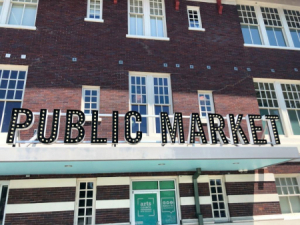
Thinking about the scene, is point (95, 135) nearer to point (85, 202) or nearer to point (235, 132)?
point (85, 202)

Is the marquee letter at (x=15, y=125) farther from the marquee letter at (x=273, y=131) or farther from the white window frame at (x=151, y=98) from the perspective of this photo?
the marquee letter at (x=273, y=131)

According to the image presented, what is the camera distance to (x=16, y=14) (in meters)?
11.3

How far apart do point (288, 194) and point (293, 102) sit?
4551 millimetres

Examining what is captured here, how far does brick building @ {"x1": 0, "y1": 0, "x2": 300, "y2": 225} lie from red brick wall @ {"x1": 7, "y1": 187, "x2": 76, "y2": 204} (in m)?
0.03

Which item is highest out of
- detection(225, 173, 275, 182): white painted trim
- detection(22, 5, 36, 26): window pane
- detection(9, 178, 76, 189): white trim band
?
detection(22, 5, 36, 26): window pane

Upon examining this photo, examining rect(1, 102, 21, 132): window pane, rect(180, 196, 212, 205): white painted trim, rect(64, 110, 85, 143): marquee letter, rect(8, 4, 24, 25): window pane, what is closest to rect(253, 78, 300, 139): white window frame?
rect(180, 196, 212, 205): white painted trim

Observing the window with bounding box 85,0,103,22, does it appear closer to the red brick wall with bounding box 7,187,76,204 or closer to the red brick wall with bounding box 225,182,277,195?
the red brick wall with bounding box 7,187,76,204

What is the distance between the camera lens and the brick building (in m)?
7.77

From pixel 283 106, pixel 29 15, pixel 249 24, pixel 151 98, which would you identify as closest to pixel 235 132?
pixel 151 98

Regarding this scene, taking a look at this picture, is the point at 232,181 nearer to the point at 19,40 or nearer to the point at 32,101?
the point at 32,101

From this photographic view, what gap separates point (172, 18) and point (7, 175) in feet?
33.2

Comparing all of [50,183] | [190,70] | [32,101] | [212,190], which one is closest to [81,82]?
[32,101]

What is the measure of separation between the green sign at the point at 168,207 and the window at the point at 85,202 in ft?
8.31

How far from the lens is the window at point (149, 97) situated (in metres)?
10.3
